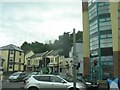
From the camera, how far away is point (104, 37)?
133 ft

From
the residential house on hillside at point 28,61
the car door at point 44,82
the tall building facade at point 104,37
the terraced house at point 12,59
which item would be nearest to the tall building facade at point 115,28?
the tall building facade at point 104,37

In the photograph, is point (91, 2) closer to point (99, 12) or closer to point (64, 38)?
point (99, 12)

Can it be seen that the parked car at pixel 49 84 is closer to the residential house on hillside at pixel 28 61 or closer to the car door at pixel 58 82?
the car door at pixel 58 82

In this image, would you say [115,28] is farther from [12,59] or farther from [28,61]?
[28,61]

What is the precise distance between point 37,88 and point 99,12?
25.7 metres

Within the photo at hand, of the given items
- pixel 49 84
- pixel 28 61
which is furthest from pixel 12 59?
pixel 49 84

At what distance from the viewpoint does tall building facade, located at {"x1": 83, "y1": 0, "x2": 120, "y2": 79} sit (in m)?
37.6

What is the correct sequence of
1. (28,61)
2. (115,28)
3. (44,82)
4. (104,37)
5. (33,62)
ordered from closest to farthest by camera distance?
(44,82) → (115,28) → (104,37) → (33,62) → (28,61)

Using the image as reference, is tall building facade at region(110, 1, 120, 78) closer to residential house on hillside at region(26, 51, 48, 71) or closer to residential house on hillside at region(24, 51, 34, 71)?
residential house on hillside at region(26, 51, 48, 71)

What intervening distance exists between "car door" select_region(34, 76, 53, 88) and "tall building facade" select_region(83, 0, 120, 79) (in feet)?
64.1

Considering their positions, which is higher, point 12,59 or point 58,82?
point 12,59

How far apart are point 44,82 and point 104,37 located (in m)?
24.6

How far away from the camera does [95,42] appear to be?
4266 centimetres

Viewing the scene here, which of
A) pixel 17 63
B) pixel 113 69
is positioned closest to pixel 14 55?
pixel 17 63
